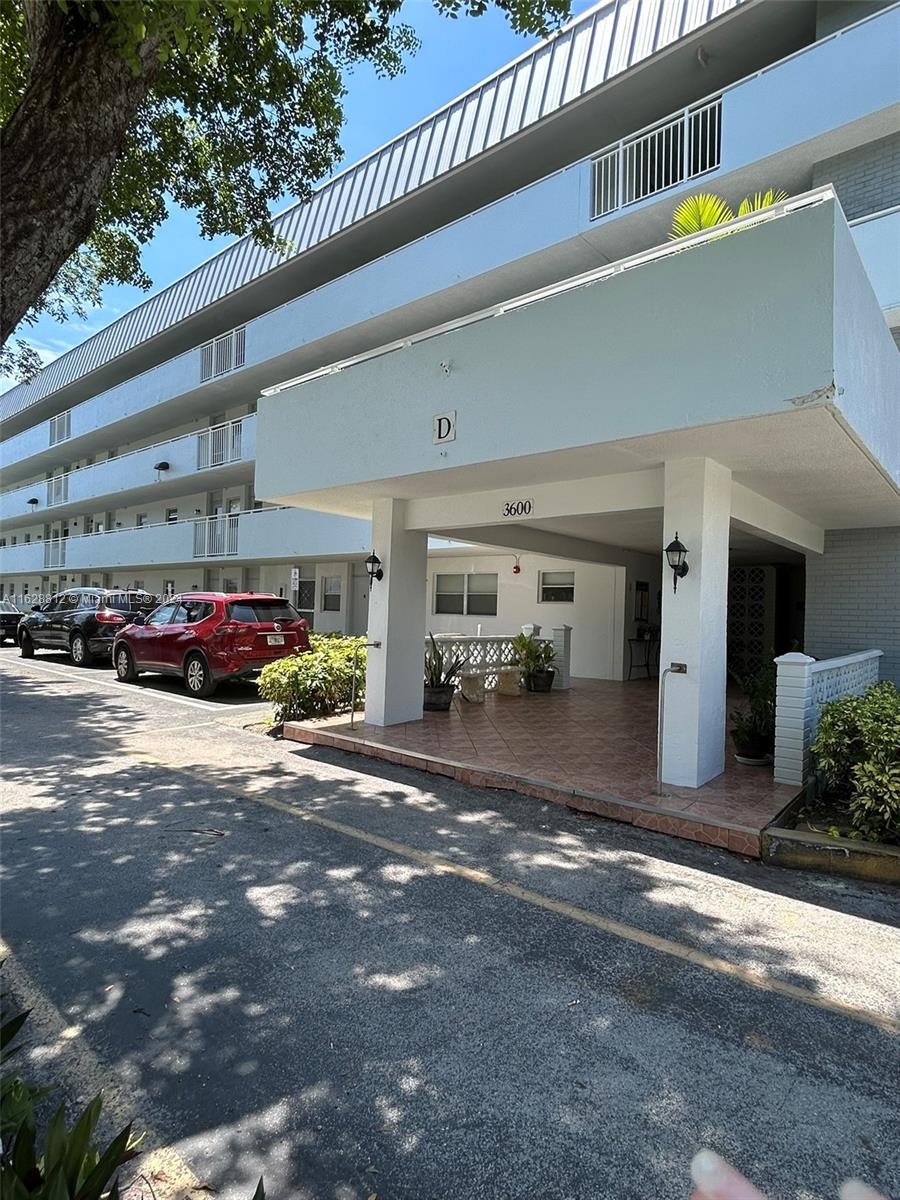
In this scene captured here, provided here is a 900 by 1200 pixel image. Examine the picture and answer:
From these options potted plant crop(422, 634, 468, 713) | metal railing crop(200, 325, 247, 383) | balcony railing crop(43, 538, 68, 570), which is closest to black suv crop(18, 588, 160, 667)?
metal railing crop(200, 325, 247, 383)

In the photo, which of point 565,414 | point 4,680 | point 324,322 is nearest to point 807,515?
point 565,414

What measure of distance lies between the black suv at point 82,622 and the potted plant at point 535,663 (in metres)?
9.90

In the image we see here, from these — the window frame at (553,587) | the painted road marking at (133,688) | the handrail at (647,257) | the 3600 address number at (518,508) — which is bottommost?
the painted road marking at (133,688)

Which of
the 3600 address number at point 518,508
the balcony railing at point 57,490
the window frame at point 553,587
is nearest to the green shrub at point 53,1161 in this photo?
the 3600 address number at point 518,508

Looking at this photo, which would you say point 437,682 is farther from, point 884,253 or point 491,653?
point 884,253

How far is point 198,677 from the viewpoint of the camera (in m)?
12.4

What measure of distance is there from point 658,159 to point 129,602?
15751 millimetres

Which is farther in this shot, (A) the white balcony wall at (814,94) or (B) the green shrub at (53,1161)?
(A) the white balcony wall at (814,94)

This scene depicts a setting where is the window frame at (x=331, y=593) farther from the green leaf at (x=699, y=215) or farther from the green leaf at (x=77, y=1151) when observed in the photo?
the green leaf at (x=77, y=1151)

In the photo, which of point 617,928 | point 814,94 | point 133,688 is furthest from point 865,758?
point 133,688

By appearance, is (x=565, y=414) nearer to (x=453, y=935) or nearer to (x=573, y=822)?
(x=573, y=822)

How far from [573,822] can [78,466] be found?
33.0m

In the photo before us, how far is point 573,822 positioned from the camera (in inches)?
229

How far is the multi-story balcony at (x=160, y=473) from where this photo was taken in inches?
759
